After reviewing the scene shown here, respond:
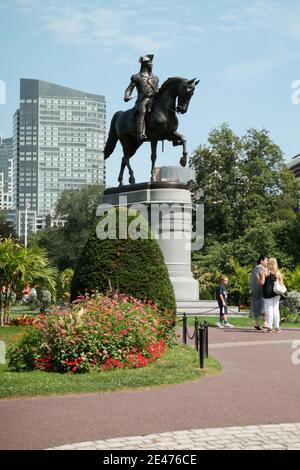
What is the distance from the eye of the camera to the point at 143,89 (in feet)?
87.3

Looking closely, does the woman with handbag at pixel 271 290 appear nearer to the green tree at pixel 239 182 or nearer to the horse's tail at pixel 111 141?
the horse's tail at pixel 111 141

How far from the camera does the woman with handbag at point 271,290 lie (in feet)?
65.6

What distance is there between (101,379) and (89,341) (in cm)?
111

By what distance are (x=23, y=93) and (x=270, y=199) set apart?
151 m

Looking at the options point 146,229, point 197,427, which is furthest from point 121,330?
point 197,427

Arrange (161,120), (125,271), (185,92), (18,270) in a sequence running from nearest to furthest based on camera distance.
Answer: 1. (125,271)
2. (18,270)
3. (185,92)
4. (161,120)

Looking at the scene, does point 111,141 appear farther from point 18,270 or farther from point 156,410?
point 156,410

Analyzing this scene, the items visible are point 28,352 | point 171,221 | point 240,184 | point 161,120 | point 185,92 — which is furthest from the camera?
point 240,184

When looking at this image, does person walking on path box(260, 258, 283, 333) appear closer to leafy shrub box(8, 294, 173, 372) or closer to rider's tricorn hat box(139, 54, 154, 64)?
leafy shrub box(8, 294, 173, 372)

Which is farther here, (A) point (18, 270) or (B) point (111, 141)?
(B) point (111, 141)

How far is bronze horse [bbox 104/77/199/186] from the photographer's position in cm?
2555

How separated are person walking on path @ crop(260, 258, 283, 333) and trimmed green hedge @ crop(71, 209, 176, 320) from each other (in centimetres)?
537

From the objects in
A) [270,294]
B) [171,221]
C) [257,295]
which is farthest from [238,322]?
[171,221]

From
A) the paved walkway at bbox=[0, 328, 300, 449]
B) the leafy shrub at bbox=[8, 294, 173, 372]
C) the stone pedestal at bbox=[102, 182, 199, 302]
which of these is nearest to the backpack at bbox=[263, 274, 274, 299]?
the stone pedestal at bbox=[102, 182, 199, 302]
